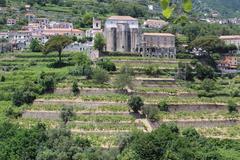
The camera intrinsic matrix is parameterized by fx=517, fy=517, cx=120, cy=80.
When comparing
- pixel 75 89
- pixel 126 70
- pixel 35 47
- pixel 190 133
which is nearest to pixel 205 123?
pixel 190 133

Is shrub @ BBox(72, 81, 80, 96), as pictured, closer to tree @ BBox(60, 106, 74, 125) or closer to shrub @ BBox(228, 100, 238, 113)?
tree @ BBox(60, 106, 74, 125)

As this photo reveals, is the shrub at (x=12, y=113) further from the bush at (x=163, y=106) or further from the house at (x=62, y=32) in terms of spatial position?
the house at (x=62, y=32)

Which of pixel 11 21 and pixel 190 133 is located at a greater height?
pixel 11 21

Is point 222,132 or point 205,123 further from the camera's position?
point 205,123

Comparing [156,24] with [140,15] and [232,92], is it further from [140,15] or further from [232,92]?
[232,92]

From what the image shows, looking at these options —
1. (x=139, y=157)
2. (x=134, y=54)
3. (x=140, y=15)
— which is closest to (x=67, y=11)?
(x=140, y=15)

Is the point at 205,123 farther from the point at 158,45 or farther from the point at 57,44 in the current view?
the point at 158,45

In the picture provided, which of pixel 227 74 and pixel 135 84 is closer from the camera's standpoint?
pixel 135 84
